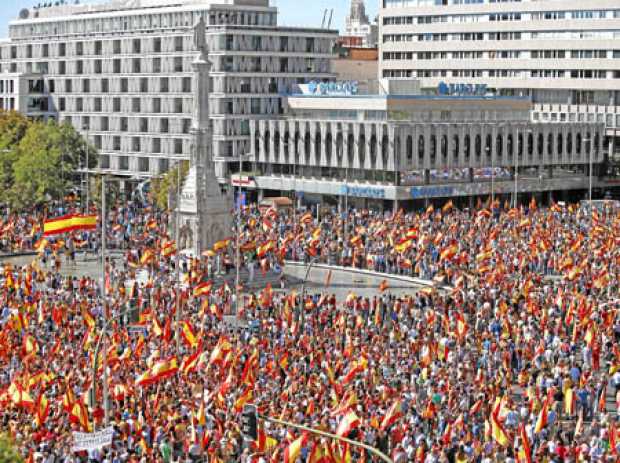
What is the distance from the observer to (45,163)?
93688 millimetres

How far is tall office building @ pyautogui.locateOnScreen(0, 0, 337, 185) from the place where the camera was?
113312 millimetres

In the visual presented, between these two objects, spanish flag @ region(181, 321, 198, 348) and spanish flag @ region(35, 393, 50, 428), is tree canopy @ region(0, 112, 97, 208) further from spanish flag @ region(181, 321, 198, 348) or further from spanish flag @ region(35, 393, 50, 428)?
spanish flag @ region(35, 393, 50, 428)

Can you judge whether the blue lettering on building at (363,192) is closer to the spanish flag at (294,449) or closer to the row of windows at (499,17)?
the row of windows at (499,17)

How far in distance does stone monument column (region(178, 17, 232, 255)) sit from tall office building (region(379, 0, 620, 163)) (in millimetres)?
44751

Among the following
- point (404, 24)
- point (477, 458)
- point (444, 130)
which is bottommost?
point (477, 458)

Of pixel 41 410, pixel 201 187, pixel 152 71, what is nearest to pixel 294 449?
pixel 41 410

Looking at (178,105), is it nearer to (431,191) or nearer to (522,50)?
(431,191)

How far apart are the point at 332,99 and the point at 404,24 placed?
126 ft

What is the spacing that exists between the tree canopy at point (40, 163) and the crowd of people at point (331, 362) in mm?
27537

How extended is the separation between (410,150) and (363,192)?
4.92 meters

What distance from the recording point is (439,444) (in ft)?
102

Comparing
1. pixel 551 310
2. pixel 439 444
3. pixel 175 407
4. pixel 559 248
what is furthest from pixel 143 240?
pixel 439 444

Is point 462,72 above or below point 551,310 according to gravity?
above

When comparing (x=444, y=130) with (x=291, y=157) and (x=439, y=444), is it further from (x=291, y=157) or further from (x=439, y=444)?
(x=439, y=444)
